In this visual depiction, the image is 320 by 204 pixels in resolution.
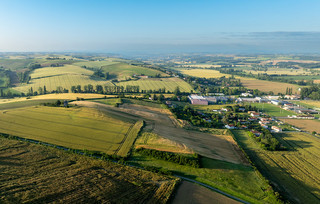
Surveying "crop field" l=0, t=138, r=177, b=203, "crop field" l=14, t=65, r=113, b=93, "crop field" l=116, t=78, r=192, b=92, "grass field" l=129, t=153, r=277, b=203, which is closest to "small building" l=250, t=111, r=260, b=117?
"crop field" l=116, t=78, r=192, b=92

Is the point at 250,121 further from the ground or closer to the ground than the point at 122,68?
closer to the ground

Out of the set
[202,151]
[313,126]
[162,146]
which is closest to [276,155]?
[202,151]

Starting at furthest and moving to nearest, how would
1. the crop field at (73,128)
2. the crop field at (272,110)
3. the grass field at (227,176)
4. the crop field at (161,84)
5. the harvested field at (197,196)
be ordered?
the crop field at (161,84) → the crop field at (272,110) → the crop field at (73,128) → the grass field at (227,176) → the harvested field at (197,196)

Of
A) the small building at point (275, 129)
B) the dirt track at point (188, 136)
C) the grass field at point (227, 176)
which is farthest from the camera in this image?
the small building at point (275, 129)

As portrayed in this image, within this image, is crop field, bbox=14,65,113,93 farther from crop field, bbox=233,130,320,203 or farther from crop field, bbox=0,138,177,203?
crop field, bbox=233,130,320,203

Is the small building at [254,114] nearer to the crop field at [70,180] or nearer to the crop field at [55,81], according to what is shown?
the crop field at [70,180]

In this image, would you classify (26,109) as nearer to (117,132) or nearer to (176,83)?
(117,132)

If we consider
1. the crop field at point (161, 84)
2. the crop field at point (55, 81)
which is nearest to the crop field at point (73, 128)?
the crop field at point (55, 81)
